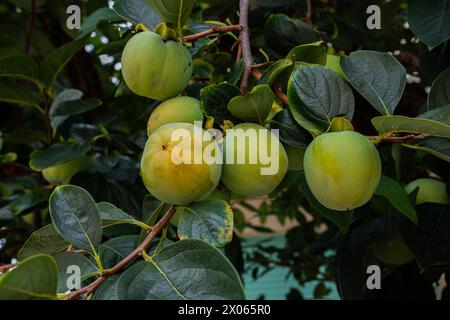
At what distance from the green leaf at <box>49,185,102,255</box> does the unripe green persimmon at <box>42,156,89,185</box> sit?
2.08 feet

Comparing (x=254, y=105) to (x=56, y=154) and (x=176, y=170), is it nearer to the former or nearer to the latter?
(x=176, y=170)

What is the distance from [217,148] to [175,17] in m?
0.22

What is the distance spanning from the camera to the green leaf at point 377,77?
28.3 inches

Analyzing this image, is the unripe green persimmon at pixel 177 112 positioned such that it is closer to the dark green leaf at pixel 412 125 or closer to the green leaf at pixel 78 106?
the dark green leaf at pixel 412 125

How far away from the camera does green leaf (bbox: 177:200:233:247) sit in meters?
0.58

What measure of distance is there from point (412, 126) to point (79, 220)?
0.38 metres

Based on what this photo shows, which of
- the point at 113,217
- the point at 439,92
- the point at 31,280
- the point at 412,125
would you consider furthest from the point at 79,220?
the point at 439,92

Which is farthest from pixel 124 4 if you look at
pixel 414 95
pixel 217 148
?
pixel 414 95

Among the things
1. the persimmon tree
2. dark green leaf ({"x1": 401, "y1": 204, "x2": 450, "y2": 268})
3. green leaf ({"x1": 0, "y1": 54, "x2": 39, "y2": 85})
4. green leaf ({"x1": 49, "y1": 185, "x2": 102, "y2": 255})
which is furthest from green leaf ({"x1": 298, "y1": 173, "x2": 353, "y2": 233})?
green leaf ({"x1": 0, "y1": 54, "x2": 39, "y2": 85})

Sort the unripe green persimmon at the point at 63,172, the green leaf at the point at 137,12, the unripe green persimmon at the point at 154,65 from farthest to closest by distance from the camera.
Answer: the unripe green persimmon at the point at 63,172 < the green leaf at the point at 137,12 < the unripe green persimmon at the point at 154,65

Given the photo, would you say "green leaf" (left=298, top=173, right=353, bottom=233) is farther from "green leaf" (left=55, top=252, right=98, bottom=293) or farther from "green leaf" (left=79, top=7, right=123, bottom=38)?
"green leaf" (left=79, top=7, right=123, bottom=38)

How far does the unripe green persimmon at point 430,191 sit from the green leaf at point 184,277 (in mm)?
643

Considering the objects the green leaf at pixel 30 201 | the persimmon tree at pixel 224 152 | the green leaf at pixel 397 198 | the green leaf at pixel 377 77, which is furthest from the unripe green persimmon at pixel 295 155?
the green leaf at pixel 30 201
